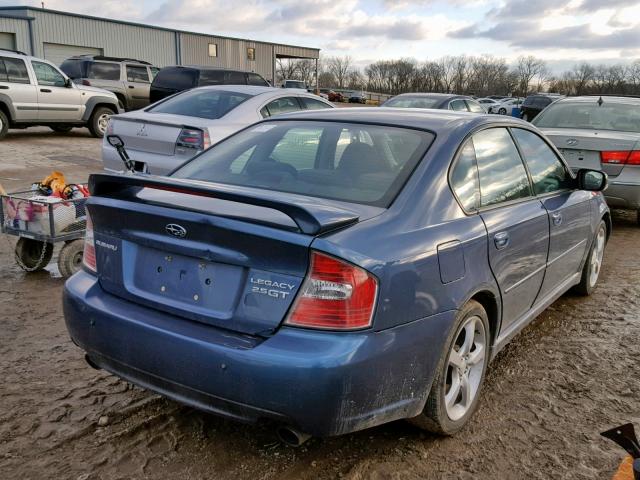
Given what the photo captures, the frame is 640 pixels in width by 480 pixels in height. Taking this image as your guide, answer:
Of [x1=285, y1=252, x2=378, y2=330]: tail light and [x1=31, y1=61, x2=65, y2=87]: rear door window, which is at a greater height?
[x1=31, y1=61, x2=65, y2=87]: rear door window

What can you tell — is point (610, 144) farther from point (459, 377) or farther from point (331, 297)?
point (331, 297)

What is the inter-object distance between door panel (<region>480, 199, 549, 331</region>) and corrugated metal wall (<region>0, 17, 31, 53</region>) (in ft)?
116

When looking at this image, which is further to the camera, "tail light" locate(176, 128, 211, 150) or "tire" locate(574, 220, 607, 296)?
"tail light" locate(176, 128, 211, 150)

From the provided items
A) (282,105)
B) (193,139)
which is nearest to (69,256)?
(193,139)

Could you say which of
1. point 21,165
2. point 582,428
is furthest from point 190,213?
point 21,165

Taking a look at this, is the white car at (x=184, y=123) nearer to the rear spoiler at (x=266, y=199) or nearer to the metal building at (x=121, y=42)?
the rear spoiler at (x=266, y=199)

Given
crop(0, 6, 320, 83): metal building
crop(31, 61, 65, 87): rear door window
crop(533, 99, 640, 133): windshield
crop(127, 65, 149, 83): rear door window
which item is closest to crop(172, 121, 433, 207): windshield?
crop(533, 99, 640, 133): windshield

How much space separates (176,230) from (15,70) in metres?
13.7

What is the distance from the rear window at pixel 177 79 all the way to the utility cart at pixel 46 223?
33.3 feet

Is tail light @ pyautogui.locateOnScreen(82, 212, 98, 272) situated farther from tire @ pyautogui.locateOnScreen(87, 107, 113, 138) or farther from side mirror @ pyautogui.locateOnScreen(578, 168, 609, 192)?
tire @ pyautogui.locateOnScreen(87, 107, 113, 138)

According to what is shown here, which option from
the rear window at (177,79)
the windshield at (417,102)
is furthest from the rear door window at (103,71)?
the windshield at (417,102)

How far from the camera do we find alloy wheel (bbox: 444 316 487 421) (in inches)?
115

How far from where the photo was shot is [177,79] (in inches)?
588

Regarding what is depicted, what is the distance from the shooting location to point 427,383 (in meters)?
2.60
